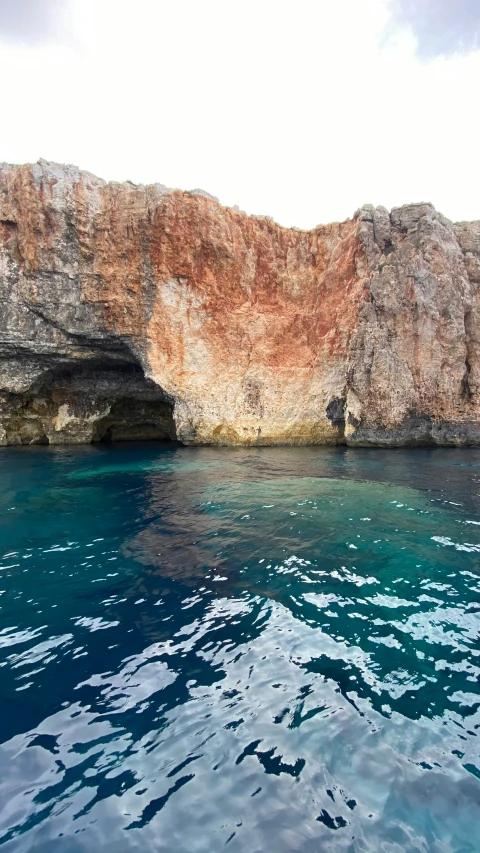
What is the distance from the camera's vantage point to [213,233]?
2588cm

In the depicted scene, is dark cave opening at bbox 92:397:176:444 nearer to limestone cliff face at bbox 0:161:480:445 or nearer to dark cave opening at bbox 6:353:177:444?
dark cave opening at bbox 6:353:177:444

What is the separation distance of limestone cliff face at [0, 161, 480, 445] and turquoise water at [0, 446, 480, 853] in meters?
17.0

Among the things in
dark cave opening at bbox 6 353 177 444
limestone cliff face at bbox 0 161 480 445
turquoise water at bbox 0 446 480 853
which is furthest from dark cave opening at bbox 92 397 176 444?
turquoise water at bbox 0 446 480 853

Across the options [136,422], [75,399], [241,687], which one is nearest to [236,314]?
[136,422]

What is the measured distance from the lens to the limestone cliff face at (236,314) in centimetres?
2397

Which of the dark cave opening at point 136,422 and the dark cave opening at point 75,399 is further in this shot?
the dark cave opening at point 136,422

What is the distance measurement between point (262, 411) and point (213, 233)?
11.8m

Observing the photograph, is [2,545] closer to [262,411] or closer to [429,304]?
[262,411]

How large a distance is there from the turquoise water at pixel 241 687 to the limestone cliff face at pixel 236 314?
1697cm

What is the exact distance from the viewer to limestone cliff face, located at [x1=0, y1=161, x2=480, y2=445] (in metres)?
24.0

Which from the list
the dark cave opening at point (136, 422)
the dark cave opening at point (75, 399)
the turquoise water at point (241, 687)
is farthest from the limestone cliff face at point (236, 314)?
the turquoise water at point (241, 687)

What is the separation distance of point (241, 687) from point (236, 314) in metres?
25.1

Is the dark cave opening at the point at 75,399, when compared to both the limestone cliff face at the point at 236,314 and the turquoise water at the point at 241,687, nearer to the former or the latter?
the limestone cliff face at the point at 236,314

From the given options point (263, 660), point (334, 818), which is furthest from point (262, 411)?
point (334, 818)
